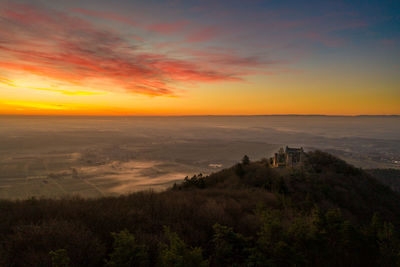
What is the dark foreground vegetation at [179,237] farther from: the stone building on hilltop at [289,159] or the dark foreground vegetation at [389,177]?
the dark foreground vegetation at [389,177]

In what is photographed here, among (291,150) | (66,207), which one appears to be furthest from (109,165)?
(66,207)

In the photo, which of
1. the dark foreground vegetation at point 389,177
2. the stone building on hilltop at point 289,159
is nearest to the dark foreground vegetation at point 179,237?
the stone building on hilltop at point 289,159

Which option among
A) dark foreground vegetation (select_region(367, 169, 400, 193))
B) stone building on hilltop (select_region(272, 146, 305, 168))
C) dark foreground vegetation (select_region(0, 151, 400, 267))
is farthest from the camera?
dark foreground vegetation (select_region(367, 169, 400, 193))

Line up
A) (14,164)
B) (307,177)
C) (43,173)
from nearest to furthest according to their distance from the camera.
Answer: (307,177)
(43,173)
(14,164)

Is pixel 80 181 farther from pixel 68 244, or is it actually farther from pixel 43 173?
pixel 68 244

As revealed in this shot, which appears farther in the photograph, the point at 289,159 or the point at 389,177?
the point at 389,177

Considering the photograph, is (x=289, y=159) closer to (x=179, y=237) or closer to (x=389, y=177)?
(x=179, y=237)

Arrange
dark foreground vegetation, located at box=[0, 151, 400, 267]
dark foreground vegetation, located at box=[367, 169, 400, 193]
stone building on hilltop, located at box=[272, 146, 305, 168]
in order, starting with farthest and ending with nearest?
dark foreground vegetation, located at box=[367, 169, 400, 193] → stone building on hilltop, located at box=[272, 146, 305, 168] → dark foreground vegetation, located at box=[0, 151, 400, 267]

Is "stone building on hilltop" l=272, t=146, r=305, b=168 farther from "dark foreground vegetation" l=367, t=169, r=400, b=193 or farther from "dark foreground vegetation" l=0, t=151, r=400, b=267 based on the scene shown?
"dark foreground vegetation" l=367, t=169, r=400, b=193

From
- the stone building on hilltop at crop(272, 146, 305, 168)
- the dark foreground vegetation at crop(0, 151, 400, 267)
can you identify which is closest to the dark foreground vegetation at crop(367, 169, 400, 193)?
the stone building on hilltop at crop(272, 146, 305, 168)

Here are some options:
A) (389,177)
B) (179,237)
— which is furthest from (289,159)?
(389,177)

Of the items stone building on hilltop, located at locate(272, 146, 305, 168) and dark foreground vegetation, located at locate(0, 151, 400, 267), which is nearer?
dark foreground vegetation, located at locate(0, 151, 400, 267)
